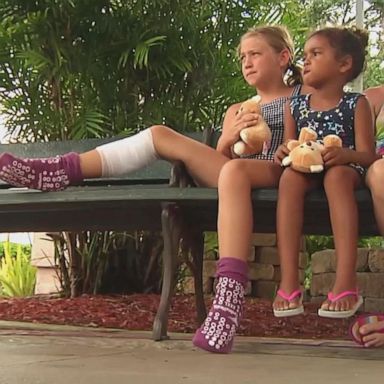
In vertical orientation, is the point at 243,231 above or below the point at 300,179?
below

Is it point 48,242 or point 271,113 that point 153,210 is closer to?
point 271,113

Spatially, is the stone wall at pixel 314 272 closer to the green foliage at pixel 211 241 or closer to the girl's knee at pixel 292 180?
the green foliage at pixel 211 241

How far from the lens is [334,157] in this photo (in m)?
2.43

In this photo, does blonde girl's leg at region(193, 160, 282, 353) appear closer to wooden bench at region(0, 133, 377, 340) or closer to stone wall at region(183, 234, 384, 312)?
wooden bench at region(0, 133, 377, 340)

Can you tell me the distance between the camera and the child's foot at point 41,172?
2.63m

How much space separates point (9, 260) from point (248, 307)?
6.85 feet

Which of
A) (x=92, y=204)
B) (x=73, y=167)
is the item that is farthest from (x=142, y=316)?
(x=73, y=167)

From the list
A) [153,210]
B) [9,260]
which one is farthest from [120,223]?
[9,260]

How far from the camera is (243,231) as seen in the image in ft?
7.64

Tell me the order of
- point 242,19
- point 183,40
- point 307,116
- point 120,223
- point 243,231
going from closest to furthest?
point 243,231, point 307,116, point 120,223, point 183,40, point 242,19

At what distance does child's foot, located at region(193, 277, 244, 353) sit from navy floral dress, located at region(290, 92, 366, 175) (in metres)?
0.71

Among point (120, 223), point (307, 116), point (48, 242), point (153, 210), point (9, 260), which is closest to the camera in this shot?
point (307, 116)

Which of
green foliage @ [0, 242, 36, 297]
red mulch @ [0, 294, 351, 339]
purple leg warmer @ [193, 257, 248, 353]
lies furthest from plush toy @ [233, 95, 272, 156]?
green foliage @ [0, 242, 36, 297]

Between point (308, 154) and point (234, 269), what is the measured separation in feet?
1.43
